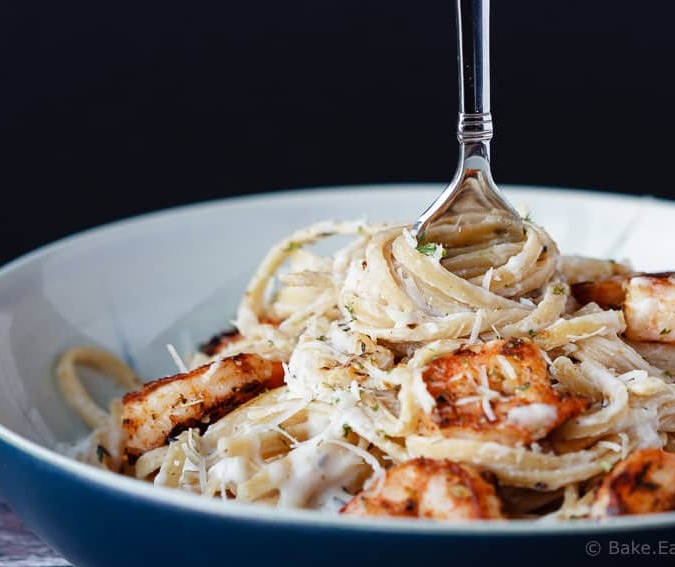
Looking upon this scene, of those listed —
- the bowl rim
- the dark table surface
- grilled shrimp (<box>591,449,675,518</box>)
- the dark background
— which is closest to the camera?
the bowl rim

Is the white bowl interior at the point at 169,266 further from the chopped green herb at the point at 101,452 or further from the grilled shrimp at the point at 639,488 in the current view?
the grilled shrimp at the point at 639,488

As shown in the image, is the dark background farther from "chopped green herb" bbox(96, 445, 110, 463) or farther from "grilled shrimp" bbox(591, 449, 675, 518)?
"grilled shrimp" bbox(591, 449, 675, 518)

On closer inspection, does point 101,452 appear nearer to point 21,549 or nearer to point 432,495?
point 21,549

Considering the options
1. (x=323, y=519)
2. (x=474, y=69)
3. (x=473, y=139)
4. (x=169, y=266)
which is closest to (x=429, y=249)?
(x=473, y=139)

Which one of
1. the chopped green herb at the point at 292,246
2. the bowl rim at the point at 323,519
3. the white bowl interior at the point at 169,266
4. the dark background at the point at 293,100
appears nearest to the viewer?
→ the bowl rim at the point at 323,519

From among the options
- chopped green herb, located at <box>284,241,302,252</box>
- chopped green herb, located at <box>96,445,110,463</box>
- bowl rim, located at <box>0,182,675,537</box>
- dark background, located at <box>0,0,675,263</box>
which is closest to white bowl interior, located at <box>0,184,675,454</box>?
chopped green herb, located at <box>96,445,110,463</box>

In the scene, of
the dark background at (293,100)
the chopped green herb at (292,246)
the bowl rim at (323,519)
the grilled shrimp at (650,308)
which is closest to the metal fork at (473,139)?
the grilled shrimp at (650,308)

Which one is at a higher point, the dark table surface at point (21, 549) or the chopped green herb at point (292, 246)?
the chopped green herb at point (292, 246)
